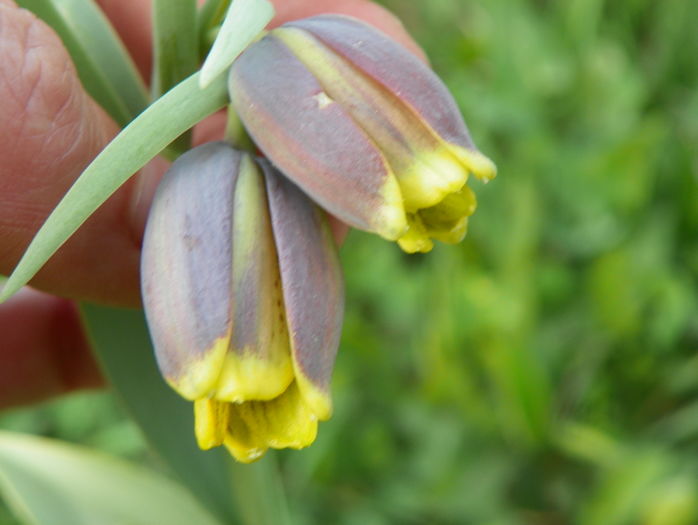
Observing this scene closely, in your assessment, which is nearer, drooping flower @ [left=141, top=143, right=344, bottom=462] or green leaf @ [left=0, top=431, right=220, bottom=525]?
drooping flower @ [left=141, top=143, right=344, bottom=462]

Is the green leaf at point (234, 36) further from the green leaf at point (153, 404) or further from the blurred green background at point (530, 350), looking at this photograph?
the blurred green background at point (530, 350)

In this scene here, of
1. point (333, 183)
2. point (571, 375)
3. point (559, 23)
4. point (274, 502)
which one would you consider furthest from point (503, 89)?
point (333, 183)

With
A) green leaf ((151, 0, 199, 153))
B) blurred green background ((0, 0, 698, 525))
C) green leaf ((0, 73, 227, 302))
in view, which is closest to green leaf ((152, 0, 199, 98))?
green leaf ((151, 0, 199, 153))

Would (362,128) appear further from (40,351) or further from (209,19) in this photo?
(40,351)

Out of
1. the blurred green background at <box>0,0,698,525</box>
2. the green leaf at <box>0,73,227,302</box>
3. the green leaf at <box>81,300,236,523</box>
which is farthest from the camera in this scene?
the blurred green background at <box>0,0,698,525</box>

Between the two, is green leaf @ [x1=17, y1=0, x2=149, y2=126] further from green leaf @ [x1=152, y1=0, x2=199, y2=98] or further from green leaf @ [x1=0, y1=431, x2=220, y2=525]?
green leaf @ [x1=0, y1=431, x2=220, y2=525]

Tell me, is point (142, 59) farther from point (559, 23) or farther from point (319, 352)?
point (559, 23)
